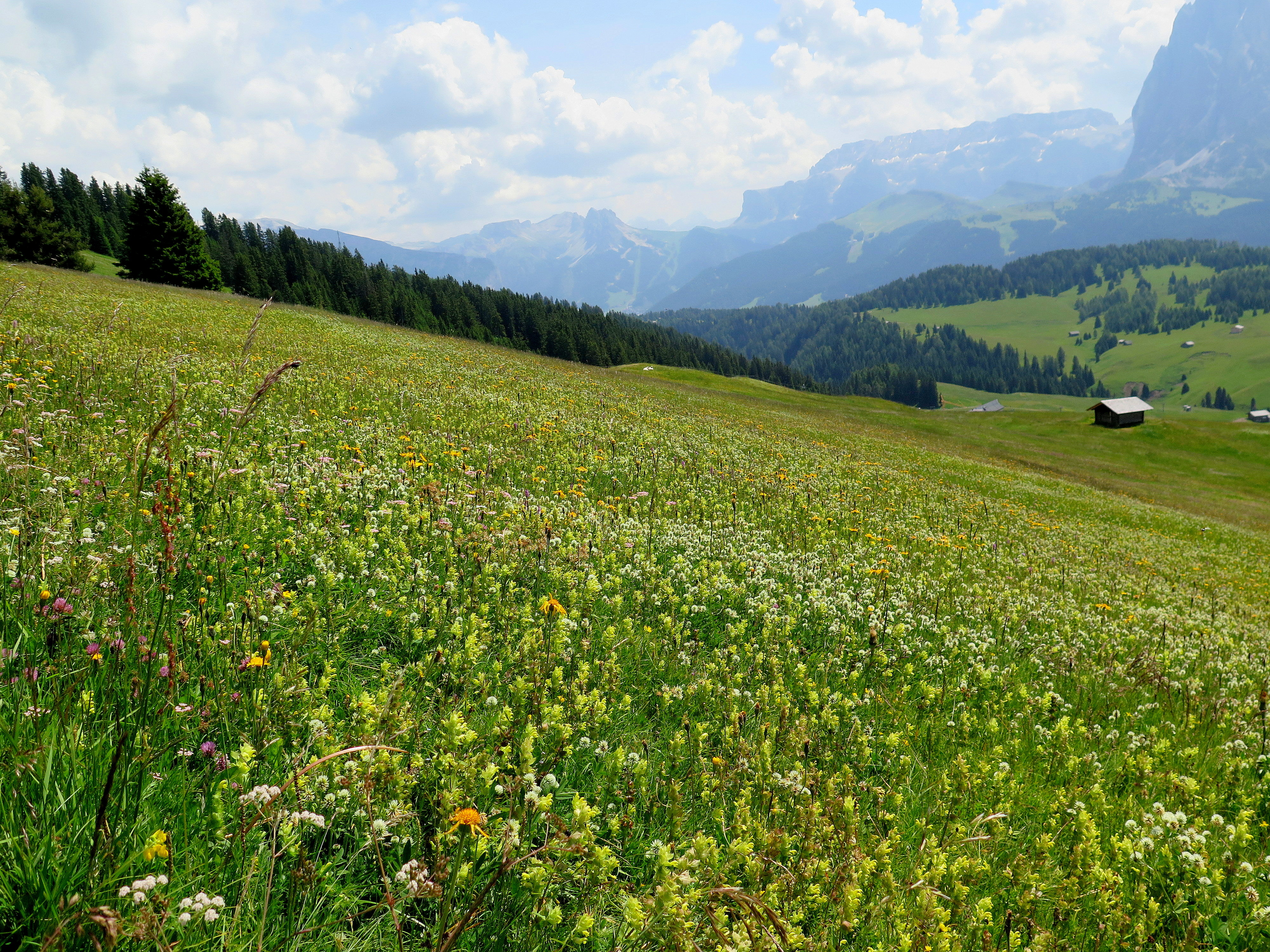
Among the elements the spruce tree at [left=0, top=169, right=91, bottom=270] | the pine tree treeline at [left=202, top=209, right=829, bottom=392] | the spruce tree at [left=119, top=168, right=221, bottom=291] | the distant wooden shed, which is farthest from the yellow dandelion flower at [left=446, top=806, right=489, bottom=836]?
the distant wooden shed

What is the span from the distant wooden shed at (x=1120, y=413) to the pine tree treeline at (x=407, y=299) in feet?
306

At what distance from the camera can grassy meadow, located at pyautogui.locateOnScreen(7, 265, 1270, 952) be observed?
2.61 metres

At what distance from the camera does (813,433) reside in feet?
110

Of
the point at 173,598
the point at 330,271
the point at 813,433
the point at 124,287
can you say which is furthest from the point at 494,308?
the point at 173,598

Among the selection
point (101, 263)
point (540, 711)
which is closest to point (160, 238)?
point (101, 263)

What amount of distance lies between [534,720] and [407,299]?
13285 centimetres

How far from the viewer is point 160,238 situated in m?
68.1

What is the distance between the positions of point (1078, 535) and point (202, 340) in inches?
1091

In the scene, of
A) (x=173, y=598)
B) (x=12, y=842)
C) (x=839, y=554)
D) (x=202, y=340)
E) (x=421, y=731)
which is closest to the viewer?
(x=12, y=842)

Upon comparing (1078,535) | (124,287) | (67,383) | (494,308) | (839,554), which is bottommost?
(1078,535)

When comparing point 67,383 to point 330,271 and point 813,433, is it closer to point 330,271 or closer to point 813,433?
point 813,433

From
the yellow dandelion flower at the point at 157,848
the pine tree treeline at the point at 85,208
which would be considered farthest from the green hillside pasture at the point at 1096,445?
the pine tree treeline at the point at 85,208

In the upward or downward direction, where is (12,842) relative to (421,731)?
upward

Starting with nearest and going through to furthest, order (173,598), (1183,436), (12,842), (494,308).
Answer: (12,842), (173,598), (1183,436), (494,308)
